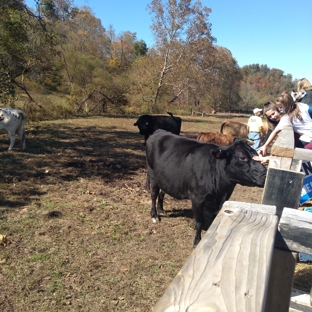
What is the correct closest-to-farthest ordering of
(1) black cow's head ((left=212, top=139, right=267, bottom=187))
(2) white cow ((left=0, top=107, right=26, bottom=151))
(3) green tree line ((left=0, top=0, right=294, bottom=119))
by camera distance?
(1) black cow's head ((left=212, top=139, right=267, bottom=187)) → (2) white cow ((left=0, top=107, right=26, bottom=151)) → (3) green tree line ((left=0, top=0, right=294, bottom=119))

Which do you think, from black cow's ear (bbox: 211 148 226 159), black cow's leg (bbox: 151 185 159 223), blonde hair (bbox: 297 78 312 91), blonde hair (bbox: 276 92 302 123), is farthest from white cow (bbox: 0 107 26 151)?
blonde hair (bbox: 297 78 312 91)

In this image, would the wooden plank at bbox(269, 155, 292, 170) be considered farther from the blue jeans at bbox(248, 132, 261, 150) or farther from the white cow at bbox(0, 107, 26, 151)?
the white cow at bbox(0, 107, 26, 151)

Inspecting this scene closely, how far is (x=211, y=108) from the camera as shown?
48.7 metres

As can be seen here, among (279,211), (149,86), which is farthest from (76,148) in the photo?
(149,86)

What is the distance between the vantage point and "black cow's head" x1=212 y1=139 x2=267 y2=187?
4.18 m

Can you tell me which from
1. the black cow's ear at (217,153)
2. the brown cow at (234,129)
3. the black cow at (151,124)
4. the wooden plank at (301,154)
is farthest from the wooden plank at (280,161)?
the brown cow at (234,129)

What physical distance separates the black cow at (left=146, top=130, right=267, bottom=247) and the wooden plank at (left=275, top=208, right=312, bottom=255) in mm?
2797

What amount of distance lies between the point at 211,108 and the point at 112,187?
43610 mm

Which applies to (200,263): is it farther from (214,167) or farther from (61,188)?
(61,188)

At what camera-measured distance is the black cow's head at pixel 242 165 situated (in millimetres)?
4176

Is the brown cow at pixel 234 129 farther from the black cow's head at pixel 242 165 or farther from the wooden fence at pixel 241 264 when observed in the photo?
the wooden fence at pixel 241 264

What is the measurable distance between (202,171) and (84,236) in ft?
6.79

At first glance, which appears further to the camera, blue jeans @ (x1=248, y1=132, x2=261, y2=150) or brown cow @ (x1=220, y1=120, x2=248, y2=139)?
brown cow @ (x1=220, y1=120, x2=248, y2=139)

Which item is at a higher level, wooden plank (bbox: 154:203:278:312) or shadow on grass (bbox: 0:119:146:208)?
wooden plank (bbox: 154:203:278:312)
